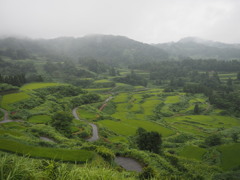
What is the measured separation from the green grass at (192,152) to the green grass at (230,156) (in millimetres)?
3324

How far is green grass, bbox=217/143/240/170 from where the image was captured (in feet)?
87.8

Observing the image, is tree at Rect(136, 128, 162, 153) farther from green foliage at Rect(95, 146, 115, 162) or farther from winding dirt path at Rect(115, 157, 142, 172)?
green foliage at Rect(95, 146, 115, 162)

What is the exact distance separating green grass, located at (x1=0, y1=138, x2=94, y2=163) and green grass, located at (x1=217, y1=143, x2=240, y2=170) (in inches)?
929

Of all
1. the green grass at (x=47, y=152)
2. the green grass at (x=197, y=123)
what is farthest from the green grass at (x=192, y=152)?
the green grass at (x=47, y=152)

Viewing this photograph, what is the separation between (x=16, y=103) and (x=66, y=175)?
46.1 metres

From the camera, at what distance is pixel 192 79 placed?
433 feet

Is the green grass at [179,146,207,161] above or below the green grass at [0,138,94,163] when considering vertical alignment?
below

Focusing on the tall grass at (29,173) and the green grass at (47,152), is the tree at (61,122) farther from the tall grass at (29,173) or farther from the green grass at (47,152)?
the tall grass at (29,173)

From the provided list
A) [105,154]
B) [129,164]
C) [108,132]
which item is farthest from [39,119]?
[129,164]

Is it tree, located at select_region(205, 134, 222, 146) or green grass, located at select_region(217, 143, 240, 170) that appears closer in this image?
green grass, located at select_region(217, 143, 240, 170)

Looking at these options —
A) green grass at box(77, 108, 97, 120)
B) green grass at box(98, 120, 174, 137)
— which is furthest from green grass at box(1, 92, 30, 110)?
green grass at box(98, 120, 174, 137)

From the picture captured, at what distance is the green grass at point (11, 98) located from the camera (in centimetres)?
4147

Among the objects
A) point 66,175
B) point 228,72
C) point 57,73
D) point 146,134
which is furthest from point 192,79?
point 66,175

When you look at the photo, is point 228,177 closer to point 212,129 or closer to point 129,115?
point 212,129
